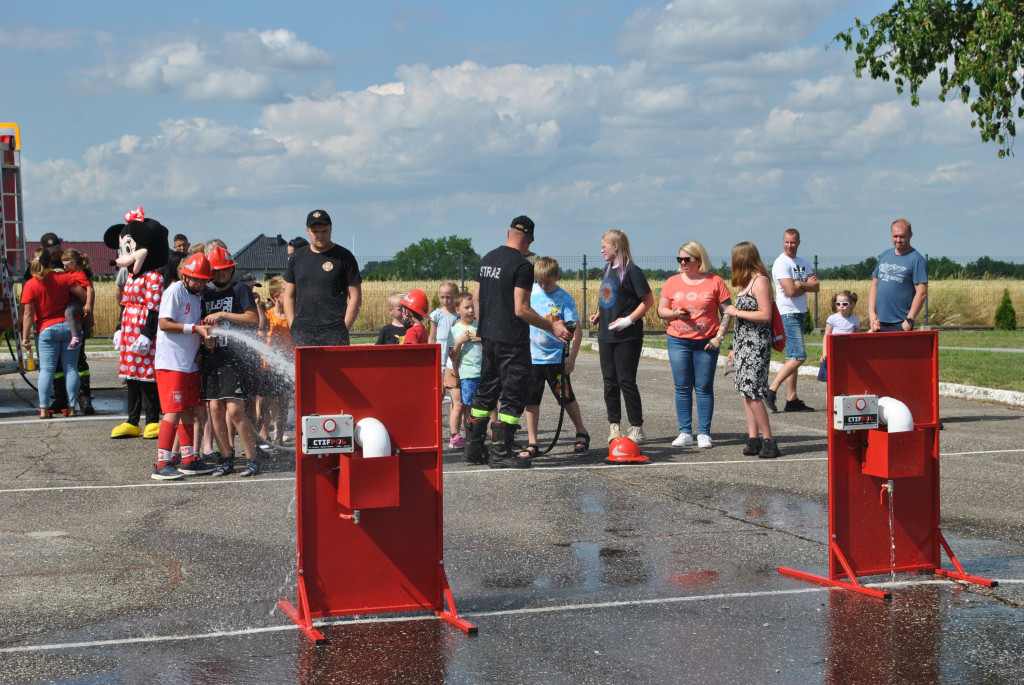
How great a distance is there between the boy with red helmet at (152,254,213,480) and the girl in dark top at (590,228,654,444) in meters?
3.52

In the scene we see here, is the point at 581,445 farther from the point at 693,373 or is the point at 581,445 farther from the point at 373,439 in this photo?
the point at 373,439

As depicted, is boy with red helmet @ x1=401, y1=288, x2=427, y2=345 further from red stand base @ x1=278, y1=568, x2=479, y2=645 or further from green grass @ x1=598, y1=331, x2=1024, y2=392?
green grass @ x1=598, y1=331, x2=1024, y2=392

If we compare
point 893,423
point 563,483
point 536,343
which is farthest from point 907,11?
point 893,423

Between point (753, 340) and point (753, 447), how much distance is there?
3.09 ft

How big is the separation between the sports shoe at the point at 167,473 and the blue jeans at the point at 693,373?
4.36 metres

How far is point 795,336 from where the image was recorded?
1250 cm

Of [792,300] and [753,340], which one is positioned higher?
[792,300]

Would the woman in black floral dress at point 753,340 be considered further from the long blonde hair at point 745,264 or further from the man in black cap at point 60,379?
the man in black cap at point 60,379

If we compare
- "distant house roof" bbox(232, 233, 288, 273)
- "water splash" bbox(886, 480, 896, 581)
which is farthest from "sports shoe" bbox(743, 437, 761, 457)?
"distant house roof" bbox(232, 233, 288, 273)

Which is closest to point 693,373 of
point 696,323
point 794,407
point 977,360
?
point 696,323

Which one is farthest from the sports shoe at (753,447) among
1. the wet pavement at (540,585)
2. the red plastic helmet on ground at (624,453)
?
the red plastic helmet on ground at (624,453)

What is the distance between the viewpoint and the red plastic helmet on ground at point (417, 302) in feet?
30.8

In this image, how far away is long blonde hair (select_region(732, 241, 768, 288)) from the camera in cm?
945

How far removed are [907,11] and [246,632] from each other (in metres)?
14.6
